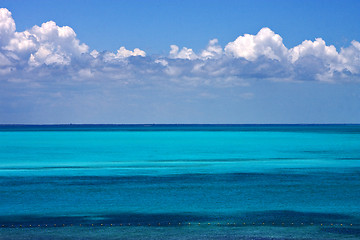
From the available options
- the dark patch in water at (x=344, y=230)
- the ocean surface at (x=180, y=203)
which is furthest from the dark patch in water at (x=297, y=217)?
the dark patch in water at (x=344, y=230)

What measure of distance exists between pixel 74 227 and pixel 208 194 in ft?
30.4

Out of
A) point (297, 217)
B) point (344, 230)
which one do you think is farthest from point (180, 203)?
point (344, 230)

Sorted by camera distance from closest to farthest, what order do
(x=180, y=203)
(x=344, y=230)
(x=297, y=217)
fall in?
(x=344, y=230), (x=297, y=217), (x=180, y=203)

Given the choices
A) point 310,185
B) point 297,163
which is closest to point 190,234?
point 310,185

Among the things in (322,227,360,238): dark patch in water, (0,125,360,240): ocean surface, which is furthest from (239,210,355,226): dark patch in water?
(322,227,360,238): dark patch in water

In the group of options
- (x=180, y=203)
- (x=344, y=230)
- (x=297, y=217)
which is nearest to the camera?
(x=344, y=230)

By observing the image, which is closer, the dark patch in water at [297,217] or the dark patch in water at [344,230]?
the dark patch in water at [344,230]

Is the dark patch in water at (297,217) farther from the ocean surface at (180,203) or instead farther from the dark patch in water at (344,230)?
the dark patch in water at (344,230)

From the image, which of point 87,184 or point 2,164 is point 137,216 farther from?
point 2,164

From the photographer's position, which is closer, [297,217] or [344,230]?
[344,230]

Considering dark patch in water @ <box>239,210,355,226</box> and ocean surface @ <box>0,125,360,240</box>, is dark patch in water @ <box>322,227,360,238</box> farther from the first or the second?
dark patch in water @ <box>239,210,355,226</box>

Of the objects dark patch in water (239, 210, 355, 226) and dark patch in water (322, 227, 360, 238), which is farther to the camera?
dark patch in water (239, 210, 355, 226)

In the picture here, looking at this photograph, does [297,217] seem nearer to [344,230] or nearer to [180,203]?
[344,230]

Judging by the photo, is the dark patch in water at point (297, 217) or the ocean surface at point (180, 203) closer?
the ocean surface at point (180, 203)
